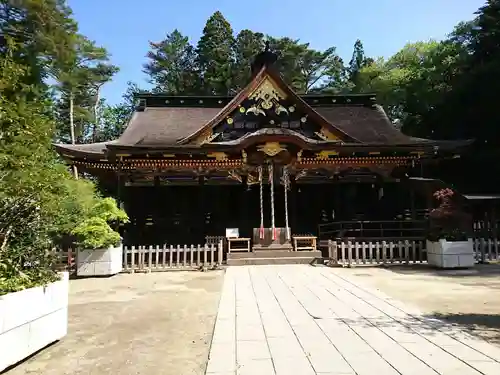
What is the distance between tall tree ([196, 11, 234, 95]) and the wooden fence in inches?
1150

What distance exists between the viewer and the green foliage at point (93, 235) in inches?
456

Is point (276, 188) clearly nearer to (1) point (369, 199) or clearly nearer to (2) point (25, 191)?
(1) point (369, 199)

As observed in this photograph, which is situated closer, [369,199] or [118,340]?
[118,340]

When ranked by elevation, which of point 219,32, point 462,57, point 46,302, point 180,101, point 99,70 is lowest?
point 46,302

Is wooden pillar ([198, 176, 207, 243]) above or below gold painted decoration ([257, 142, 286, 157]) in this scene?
below

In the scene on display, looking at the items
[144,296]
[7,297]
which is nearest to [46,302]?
[7,297]

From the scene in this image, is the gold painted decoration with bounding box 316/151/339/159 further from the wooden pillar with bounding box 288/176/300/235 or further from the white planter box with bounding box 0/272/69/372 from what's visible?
the white planter box with bounding box 0/272/69/372

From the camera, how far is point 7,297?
13.2 ft

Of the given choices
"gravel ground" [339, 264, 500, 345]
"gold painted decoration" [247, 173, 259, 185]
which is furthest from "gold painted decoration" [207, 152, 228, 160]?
"gravel ground" [339, 264, 500, 345]

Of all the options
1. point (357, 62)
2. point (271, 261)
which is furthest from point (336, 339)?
point (357, 62)

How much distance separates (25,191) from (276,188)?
12146 mm

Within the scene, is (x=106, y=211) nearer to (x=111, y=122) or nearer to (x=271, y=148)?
(x=271, y=148)

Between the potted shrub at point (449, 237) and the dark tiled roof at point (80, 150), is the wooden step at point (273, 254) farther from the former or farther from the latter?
the dark tiled roof at point (80, 150)

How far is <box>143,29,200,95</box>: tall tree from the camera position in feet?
141
